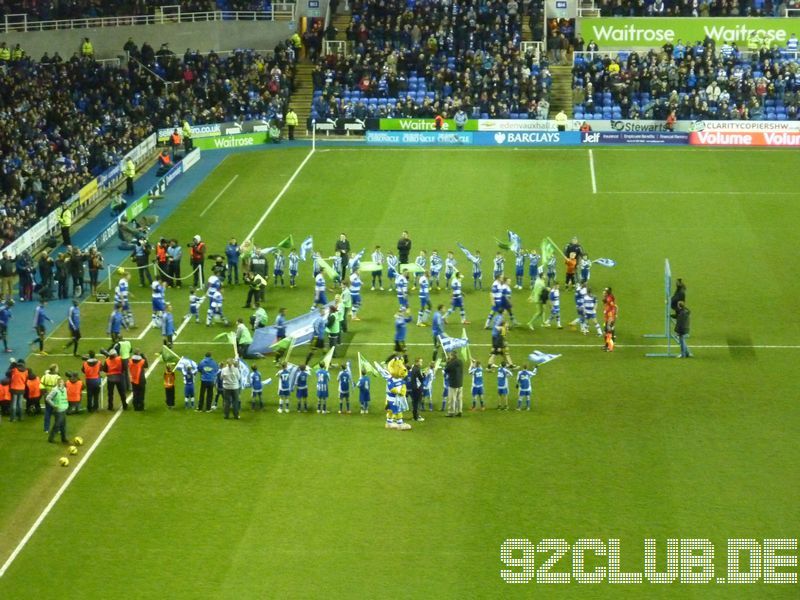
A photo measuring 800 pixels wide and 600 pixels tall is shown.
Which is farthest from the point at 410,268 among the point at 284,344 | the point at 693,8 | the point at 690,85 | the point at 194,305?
the point at 693,8

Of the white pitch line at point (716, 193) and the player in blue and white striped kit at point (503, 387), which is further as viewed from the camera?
the white pitch line at point (716, 193)

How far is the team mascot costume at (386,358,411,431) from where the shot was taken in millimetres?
32938

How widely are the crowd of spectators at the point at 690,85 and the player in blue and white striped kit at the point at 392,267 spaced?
24391 mm

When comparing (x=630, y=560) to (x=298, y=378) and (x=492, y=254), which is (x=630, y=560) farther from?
(x=492, y=254)

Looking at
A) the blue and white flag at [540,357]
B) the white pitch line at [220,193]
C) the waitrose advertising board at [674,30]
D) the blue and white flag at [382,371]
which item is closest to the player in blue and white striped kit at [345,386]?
the blue and white flag at [382,371]

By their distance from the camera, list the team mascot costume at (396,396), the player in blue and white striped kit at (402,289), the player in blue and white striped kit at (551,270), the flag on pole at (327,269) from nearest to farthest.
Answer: the team mascot costume at (396,396) < the player in blue and white striped kit at (402,289) < the flag on pole at (327,269) < the player in blue and white striped kit at (551,270)

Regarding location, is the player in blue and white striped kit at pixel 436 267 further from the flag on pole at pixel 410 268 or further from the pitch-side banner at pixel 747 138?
the pitch-side banner at pixel 747 138

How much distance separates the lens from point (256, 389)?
113 ft

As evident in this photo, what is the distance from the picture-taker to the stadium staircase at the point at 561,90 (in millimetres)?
68562

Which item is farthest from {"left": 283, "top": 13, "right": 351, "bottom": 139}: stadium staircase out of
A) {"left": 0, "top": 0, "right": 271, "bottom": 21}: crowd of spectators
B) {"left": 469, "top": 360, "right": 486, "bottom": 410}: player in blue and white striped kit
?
{"left": 469, "top": 360, "right": 486, "bottom": 410}: player in blue and white striped kit

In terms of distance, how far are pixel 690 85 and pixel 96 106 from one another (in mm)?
28152

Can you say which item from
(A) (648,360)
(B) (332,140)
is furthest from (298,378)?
(B) (332,140)

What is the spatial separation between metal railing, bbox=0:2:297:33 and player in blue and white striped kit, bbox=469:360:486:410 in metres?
42.7

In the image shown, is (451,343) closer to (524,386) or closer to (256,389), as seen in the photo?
(524,386)
